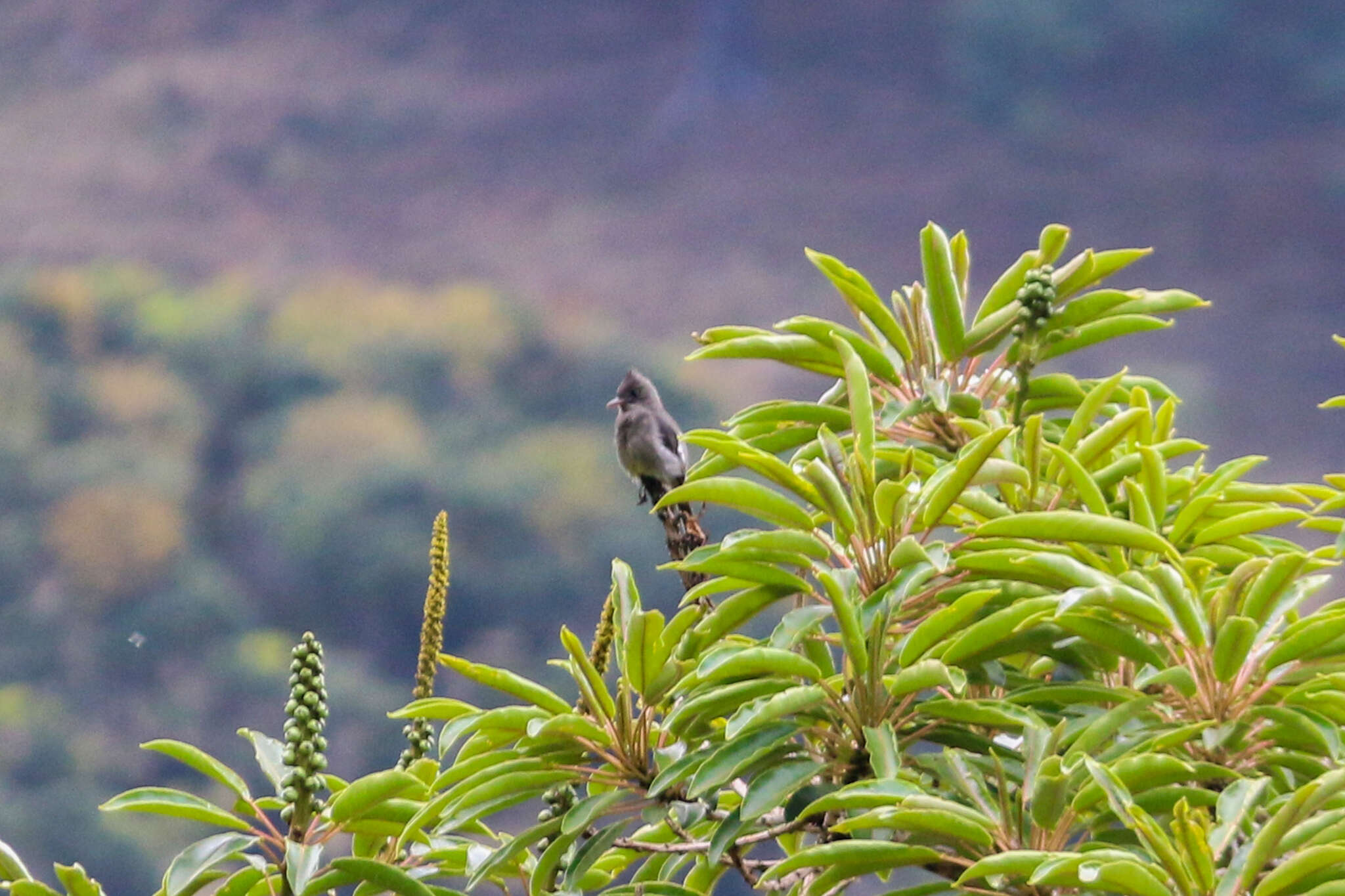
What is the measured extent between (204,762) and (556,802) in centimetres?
51

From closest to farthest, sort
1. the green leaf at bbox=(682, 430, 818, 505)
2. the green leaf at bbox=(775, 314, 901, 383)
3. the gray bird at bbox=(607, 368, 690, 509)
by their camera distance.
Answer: the green leaf at bbox=(682, 430, 818, 505)
the green leaf at bbox=(775, 314, 901, 383)
the gray bird at bbox=(607, 368, 690, 509)

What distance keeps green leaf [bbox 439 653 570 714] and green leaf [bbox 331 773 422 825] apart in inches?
Result: 6.4

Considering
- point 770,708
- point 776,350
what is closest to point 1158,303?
point 776,350

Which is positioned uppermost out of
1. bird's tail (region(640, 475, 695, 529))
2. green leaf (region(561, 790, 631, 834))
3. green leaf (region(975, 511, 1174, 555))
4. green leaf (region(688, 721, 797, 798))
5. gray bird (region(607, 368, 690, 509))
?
gray bird (region(607, 368, 690, 509))

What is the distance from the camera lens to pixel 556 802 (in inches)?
83.8

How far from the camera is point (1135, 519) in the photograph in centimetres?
212

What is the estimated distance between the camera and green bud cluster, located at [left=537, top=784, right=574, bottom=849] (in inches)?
83.1

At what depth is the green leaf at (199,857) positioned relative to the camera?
186 cm

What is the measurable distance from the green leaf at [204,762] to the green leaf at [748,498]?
71cm

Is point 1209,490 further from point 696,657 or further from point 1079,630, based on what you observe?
point 696,657

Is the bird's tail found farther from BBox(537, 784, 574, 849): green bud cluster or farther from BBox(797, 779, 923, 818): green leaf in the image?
BBox(797, 779, 923, 818): green leaf

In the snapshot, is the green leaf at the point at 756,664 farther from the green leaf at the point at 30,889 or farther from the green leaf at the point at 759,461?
the green leaf at the point at 30,889

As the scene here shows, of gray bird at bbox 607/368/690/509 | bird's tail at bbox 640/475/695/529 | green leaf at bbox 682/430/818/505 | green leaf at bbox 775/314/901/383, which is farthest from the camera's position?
gray bird at bbox 607/368/690/509

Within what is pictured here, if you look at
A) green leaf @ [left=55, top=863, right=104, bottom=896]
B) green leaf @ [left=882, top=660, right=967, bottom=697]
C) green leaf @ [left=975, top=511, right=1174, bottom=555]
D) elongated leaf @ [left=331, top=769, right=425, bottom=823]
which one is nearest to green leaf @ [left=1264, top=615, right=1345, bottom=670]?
green leaf @ [left=975, top=511, right=1174, bottom=555]
